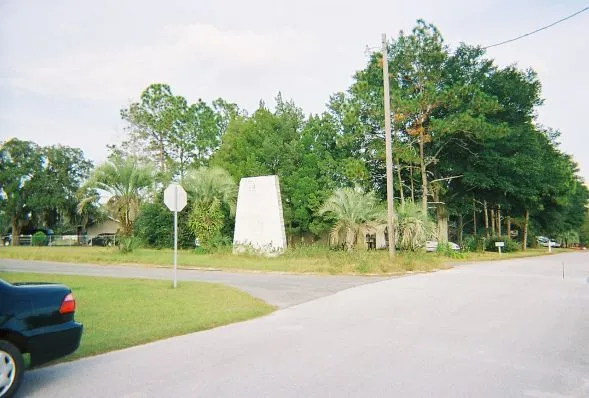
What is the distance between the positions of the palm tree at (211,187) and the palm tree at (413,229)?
1256 cm

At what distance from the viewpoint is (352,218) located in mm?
27609

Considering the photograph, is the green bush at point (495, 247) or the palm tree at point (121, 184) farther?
the green bush at point (495, 247)

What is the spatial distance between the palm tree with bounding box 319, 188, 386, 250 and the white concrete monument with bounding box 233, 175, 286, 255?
140 inches

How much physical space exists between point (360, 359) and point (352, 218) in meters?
21.9

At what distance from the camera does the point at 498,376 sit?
16.9 ft

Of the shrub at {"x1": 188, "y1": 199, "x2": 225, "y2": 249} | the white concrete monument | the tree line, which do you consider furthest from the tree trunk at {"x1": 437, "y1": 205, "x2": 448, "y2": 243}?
the shrub at {"x1": 188, "y1": 199, "x2": 225, "y2": 249}

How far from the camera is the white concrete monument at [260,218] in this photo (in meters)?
26.2

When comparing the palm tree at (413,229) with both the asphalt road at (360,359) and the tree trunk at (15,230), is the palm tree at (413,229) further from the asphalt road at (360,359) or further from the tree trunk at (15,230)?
the tree trunk at (15,230)

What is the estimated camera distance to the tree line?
29281mm

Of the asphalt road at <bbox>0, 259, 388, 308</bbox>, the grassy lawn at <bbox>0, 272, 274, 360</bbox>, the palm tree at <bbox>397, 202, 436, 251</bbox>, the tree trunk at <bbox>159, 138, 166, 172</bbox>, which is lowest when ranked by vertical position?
the asphalt road at <bbox>0, 259, 388, 308</bbox>

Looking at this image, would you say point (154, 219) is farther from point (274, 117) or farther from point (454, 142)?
point (454, 142)

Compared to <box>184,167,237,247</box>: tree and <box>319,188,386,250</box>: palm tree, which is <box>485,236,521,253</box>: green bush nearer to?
<box>319,188,386,250</box>: palm tree

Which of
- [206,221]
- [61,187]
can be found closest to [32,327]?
[206,221]

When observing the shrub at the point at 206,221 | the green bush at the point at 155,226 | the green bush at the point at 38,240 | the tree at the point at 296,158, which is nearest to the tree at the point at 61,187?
the green bush at the point at 38,240
